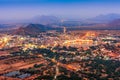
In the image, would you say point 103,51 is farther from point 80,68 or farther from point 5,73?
point 5,73

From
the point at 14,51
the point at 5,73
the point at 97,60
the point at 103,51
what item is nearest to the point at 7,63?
the point at 5,73

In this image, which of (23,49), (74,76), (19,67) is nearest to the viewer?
(74,76)

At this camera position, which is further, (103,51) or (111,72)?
(103,51)

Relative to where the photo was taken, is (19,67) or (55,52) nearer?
(19,67)

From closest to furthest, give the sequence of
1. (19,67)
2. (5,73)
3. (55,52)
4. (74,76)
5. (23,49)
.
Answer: (74,76) < (5,73) < (19,67) < (55,52) < (23,49)

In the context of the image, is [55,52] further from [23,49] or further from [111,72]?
[111,72]

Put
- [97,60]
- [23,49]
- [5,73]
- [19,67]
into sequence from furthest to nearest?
[23,49]
[97,60]
[19,67]
[5,73]

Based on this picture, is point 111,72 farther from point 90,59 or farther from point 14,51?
point 14,51

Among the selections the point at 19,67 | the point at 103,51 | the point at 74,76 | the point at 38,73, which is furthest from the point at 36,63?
the point at 103,51

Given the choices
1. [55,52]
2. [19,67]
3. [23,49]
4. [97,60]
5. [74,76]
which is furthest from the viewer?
[23,49]
